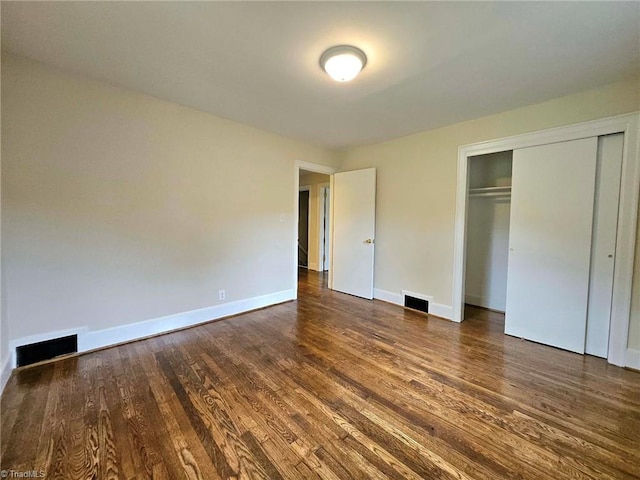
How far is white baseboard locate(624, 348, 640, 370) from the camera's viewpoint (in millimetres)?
2201

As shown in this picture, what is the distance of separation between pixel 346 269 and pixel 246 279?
174cm

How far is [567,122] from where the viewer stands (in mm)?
2471

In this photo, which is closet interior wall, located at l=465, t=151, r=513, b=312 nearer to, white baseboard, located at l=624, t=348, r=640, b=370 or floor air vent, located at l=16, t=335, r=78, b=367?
white baseboard, located at l=624, t=348, r=640, b=370

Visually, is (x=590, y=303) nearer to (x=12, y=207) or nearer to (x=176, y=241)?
(x=176, y=241)

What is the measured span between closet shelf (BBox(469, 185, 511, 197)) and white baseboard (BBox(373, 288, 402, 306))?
1851 millimetres

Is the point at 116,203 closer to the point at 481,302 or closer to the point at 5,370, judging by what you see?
the point at 5,370

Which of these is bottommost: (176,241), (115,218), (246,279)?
(246,279)

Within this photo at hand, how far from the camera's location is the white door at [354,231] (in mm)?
4137

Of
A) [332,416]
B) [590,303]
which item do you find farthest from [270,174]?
[590,303]

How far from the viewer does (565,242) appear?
2.53 metres

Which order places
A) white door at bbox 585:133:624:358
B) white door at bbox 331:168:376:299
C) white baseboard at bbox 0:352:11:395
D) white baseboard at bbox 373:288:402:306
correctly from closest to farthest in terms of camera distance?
white baseboard at bbox 0:352:11:395 < white door at bbox 585:133:624:358 < white baseboard at bbox 373:288:402:306 < white door at bbox 331:168:376:299

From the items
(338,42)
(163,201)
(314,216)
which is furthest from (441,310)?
(314,216)

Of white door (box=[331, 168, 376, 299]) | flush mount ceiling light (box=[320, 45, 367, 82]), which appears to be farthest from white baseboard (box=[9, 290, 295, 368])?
flush mount ceiling light (box=[320, 45, 367, 82])

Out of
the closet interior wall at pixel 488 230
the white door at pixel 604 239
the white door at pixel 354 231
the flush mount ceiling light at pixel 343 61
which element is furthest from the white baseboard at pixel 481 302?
the flush mount ceiling light at pixel 343 61
